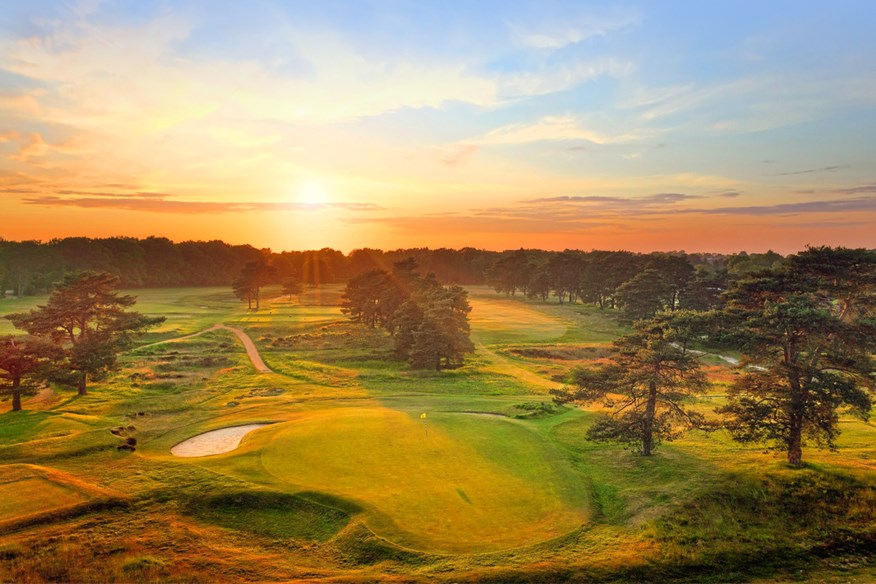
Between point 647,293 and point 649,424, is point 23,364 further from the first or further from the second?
point 647,293

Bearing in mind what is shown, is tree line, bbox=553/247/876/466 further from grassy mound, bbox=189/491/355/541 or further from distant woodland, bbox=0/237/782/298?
distant woodland, bbox=0/237/782/298

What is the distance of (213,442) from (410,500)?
1612 cm

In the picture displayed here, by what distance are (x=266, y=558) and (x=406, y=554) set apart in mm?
5263

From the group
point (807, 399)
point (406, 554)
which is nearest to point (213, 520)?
point (406, 554)

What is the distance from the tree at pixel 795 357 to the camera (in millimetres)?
23172

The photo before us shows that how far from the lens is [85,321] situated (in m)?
49.2

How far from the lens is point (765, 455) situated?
27016 mm

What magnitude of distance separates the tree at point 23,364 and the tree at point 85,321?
6.21 ft

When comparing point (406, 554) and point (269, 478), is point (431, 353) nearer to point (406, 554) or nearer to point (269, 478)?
point (269, 478)

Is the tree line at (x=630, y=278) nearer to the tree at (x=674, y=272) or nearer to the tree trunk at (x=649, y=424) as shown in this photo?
the tree at (x=674, y=272)

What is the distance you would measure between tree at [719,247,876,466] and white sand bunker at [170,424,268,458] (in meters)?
28.8

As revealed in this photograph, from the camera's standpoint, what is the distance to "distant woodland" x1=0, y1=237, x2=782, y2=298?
108875 mm

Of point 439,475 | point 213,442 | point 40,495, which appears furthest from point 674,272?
point 40,495

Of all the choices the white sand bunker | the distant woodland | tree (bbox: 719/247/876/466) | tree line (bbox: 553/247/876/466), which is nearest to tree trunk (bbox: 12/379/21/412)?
the white sand bunker
